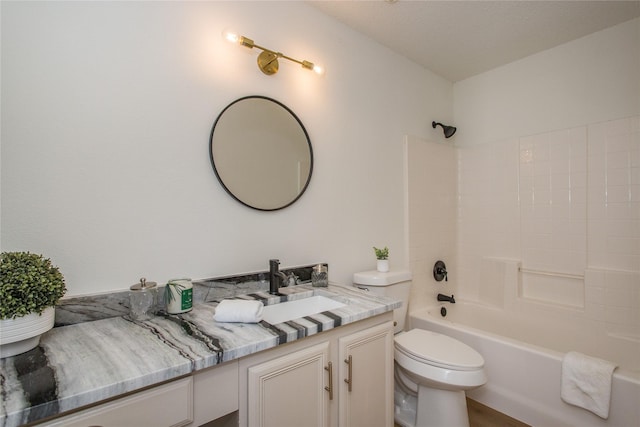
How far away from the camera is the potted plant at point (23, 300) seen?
77 centimetres

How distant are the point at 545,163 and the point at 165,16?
259 cm

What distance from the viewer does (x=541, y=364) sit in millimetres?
1721

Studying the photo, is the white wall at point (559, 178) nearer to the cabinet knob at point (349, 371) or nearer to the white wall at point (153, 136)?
the white wall at point (153, 136)

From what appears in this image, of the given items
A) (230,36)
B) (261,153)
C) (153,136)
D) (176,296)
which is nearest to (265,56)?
(230,36)

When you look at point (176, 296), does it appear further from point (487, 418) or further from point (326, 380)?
point (487, 418)

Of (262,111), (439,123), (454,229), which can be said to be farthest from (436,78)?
(262,111)

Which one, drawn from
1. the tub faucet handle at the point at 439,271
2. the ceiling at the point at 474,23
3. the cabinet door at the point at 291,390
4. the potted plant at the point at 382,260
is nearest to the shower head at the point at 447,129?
the ceiling at the point at 474,23

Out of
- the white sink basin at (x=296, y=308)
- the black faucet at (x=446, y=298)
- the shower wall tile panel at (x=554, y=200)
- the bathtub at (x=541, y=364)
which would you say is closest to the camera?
the white sink basin at (x=296, y=308)

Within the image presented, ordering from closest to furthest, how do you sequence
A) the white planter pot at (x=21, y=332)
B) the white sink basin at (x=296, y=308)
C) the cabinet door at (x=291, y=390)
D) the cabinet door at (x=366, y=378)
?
1. the white planter pot at (x=21, y=332)
2. the cabinet door at (x=291, y=390)
3. the cabinet door at (x=366, y=378)
4. the white sink basin at (x=296, y=308)

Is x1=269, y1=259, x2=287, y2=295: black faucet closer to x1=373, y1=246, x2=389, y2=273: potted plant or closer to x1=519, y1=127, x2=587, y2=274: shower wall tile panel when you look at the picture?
x1=373, y1=246, x2=389, y2=273: potted plant

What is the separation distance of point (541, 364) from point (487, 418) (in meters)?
0.47

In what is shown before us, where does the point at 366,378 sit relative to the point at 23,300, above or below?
below

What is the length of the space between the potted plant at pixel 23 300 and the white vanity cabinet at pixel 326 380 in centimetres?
57

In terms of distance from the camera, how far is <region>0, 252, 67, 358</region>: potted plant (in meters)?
0.77
